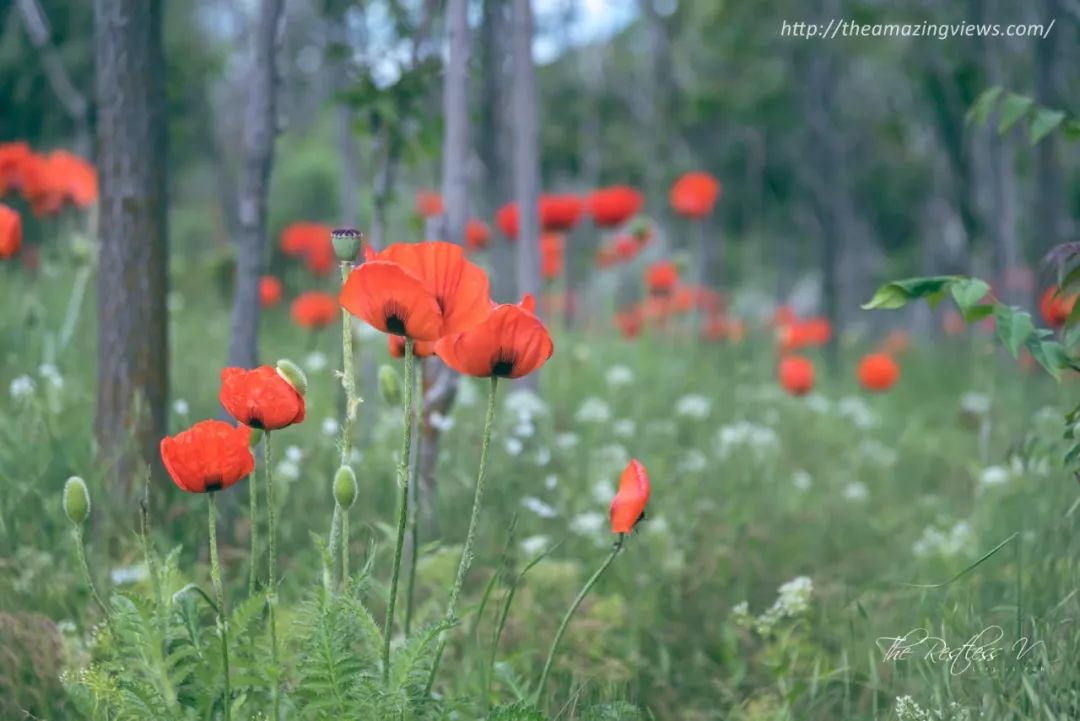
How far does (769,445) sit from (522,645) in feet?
7.52

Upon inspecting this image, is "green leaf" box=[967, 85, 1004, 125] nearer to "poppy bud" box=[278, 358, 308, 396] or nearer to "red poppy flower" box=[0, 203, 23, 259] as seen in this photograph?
"poppy bud" box=[278, 358, 308, 396]

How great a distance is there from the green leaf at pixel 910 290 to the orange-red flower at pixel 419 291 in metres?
0.78

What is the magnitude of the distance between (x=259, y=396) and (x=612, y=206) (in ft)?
12.6

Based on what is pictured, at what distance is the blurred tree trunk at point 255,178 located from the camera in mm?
3299

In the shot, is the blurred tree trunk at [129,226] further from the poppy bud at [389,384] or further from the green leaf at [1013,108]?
the green leaf at [1013,108]

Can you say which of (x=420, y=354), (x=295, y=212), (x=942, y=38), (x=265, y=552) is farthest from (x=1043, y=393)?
(x=295, y=212)

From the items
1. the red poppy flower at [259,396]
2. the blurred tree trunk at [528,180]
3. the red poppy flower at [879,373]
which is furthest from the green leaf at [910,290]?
the red poppy flower at [879,373]

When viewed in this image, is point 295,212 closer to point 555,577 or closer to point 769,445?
point 769,445

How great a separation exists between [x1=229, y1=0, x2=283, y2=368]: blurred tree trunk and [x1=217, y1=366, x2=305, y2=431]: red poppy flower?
1.57 meters

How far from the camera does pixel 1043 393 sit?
22.9 feet

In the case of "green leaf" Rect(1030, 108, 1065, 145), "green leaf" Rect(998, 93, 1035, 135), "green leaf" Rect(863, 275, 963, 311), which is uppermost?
"green leaf" Rect(998, 93, 1035, 135)

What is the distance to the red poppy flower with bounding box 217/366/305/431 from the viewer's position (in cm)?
175

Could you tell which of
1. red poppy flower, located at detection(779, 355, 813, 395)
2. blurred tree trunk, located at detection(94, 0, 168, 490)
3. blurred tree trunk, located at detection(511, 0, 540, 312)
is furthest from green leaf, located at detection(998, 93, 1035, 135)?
red poppy flower, located at detection(779, 355, 813, 395)

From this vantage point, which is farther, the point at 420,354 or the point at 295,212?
the point at 295,212
